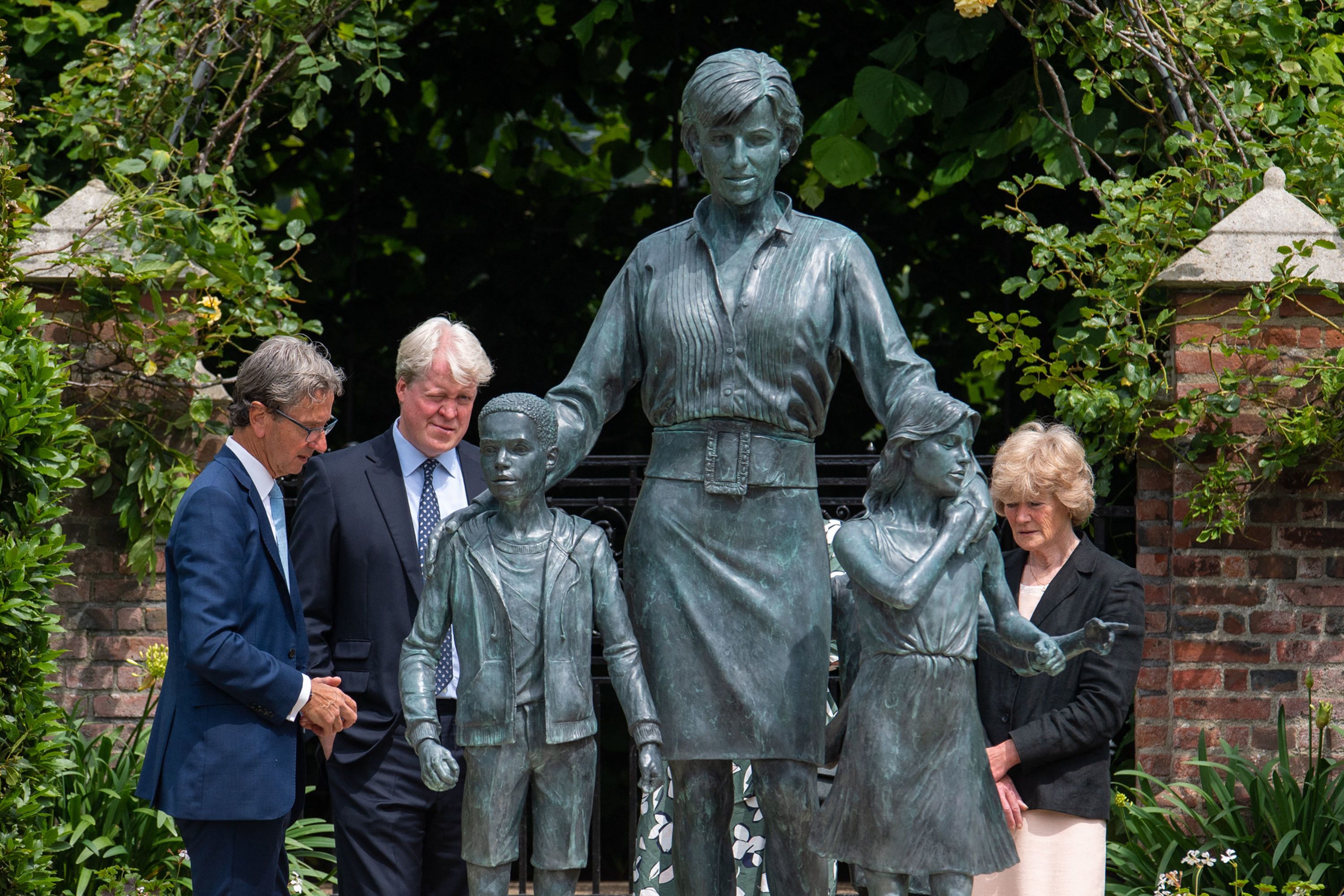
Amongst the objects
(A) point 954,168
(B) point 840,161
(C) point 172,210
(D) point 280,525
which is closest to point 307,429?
(D) point 280,525

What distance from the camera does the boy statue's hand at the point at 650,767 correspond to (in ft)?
9.34

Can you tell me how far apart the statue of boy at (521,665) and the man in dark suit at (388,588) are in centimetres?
110

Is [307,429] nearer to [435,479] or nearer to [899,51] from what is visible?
[435,479]

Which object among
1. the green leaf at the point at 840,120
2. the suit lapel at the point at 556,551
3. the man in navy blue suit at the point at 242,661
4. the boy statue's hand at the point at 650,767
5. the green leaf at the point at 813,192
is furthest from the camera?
the green leaf at the point at 813,192

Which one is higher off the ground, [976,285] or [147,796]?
[976,285]

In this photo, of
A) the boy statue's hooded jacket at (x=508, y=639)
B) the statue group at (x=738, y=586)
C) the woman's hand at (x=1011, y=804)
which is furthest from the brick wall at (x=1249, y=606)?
the boy statue's hooded jacket at (x=508, y=639)

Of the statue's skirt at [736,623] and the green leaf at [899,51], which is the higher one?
the green leaf at [899,51]

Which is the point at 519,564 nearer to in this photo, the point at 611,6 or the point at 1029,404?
the point at 611,6

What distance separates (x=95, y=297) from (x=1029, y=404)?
4.16m

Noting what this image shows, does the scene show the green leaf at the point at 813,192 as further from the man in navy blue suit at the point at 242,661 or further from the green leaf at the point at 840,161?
the man in navy blue suit at the point at 242,661

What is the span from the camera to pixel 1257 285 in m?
5.20

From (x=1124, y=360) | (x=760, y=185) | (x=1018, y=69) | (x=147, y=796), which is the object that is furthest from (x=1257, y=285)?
(x=147, y=796)

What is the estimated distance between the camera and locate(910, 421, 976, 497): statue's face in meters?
2.92

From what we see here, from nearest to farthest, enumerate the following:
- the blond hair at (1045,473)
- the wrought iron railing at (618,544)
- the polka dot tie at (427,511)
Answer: the blond hair at (1045,473), the polka dot tie at (427,511), the wrought iron railing at (618,544)
